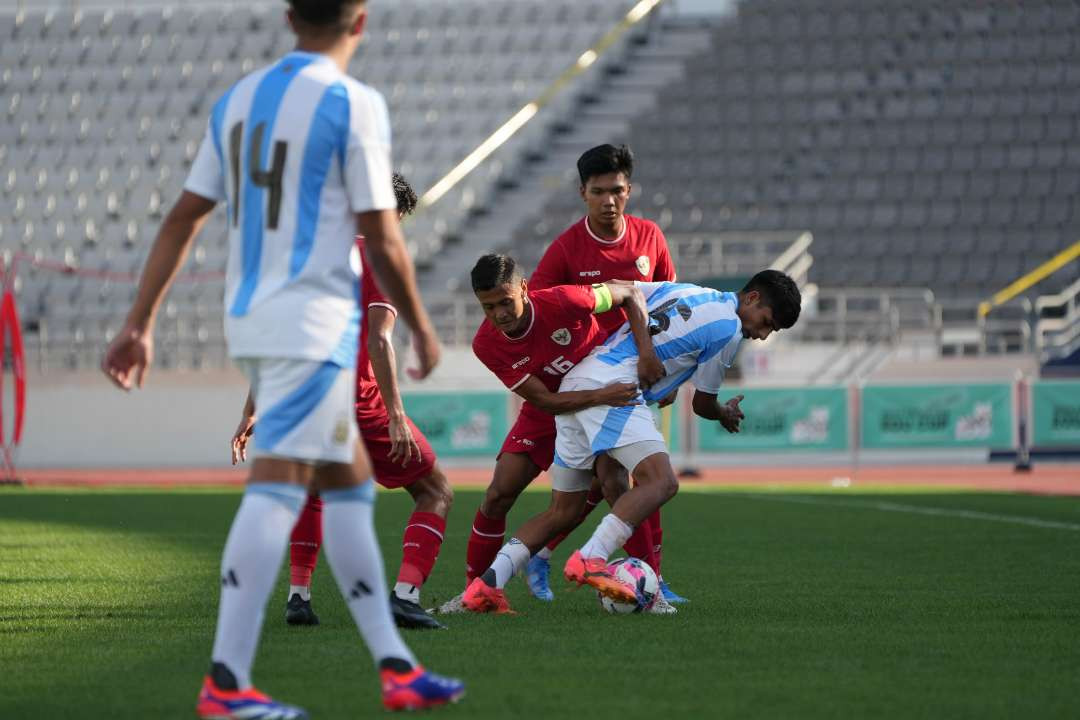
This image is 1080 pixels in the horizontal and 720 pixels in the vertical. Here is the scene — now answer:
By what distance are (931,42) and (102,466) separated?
14.5m

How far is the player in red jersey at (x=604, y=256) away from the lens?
23.0 ft

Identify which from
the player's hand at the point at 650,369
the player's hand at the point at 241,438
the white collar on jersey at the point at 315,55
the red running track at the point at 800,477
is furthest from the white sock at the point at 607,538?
the red running track at the point at 800,477

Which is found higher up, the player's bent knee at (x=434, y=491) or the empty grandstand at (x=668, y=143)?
the empty grandstand at (x=668, y=143)

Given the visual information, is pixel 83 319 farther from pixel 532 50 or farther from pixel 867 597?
pixel 867 597

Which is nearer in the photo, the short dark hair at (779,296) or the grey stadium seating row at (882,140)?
the short dark hair at (779,296)

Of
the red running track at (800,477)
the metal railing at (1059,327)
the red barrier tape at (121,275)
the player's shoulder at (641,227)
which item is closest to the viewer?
the player's shoulder at (641,227)

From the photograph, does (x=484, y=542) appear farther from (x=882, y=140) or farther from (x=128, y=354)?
(x=882, y=140)

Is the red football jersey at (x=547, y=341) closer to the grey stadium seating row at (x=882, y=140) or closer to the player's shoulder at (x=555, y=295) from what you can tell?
the player's shoulder at (x=555, y=295)

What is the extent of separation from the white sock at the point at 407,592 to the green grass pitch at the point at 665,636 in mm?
212

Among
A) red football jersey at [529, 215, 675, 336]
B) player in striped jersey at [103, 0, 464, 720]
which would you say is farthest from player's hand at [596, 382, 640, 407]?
player in striped jersey at [103, 0, 464, 720]

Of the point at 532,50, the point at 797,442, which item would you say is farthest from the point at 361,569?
the point at 532,50

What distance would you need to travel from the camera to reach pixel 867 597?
6.89m

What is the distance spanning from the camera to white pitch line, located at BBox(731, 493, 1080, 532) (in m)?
11.3

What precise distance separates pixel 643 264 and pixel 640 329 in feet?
3.33
